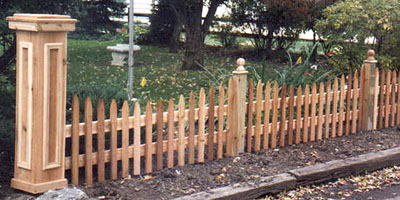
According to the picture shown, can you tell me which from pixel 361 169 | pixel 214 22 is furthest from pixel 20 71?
pixel 214 22

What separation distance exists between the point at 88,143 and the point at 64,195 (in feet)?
1.88

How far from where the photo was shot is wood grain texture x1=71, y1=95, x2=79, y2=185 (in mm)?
5117

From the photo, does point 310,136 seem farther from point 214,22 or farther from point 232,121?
point 214,22

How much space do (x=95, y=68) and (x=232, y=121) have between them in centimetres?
770

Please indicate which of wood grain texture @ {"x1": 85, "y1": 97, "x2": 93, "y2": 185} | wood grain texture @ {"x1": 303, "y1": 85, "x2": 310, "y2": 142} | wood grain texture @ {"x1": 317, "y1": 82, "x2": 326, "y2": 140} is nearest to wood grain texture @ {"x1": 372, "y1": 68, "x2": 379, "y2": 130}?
wood grain texture @ {"x1": 317, "y1": 82, "x2": 326, "y2": 140}

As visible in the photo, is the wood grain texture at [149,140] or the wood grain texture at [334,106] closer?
the wood grain texture at [149,140]

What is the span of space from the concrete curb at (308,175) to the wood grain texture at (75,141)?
0.92 metres

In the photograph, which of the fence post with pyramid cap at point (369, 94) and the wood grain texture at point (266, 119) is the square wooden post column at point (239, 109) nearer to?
the wood grain texture at point (266, 119)

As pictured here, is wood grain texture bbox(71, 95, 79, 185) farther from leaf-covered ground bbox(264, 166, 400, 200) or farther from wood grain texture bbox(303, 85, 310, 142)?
wood grain texture bbox(303, 85, 310, 142)

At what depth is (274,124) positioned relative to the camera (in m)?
6.93

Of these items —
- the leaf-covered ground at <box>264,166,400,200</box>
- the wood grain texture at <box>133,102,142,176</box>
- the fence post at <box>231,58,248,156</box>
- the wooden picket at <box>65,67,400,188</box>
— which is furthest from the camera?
the fence post at <box>231,58,248,156</box>

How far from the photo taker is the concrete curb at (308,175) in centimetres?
545

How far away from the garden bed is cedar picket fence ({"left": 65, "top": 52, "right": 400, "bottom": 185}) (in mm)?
112

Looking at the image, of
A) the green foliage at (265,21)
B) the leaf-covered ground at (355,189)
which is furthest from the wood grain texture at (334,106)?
the green foliage at (265,21)
